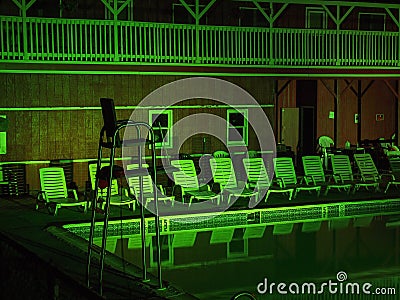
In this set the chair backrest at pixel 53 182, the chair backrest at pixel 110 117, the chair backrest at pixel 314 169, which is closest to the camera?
the chair backrest at pixel 110 117

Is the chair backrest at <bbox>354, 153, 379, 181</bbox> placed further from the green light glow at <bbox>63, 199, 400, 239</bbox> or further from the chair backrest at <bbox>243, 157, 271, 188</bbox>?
the chair backrest at <bbox>243, 157, 271, 188</bbox>

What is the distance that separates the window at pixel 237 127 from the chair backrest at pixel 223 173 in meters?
3.54

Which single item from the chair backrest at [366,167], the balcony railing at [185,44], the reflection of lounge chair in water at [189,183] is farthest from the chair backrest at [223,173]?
the chair backrest at [366,167]

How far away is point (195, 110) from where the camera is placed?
65.7ft

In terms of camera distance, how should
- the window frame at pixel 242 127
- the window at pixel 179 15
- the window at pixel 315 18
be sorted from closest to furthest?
the window frame at pixel 242 127 < the window at pixel 179 15 < the window at pixel 315 18

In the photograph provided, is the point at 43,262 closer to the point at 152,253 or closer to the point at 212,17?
the point at 152,253

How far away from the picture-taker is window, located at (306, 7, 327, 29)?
78.6 feet

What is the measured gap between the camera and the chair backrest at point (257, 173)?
55.4ft

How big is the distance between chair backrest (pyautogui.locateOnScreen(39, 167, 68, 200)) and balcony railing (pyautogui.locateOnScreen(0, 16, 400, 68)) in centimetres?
318

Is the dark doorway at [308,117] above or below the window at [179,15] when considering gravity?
below

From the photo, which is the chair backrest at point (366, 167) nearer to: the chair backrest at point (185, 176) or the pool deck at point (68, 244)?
the pool deck at point (68, 244)

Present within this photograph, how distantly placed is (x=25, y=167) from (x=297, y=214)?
6603mm

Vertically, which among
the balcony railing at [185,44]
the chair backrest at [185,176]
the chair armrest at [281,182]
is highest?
the balcony railing at [185,44]

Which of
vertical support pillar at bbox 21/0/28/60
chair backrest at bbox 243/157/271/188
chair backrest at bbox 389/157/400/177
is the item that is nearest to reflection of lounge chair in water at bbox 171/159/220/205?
chair backrest at bbox 243/157/271/188
